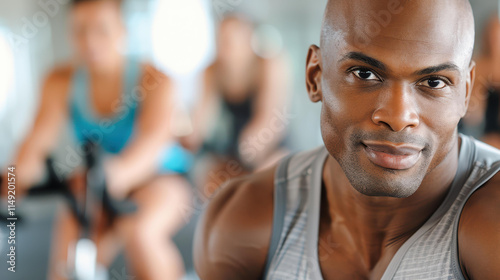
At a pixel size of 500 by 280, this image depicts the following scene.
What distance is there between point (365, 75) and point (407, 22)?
61 millimetres

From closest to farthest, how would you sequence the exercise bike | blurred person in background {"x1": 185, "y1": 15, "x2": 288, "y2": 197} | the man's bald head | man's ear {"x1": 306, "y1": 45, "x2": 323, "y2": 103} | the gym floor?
the man's bald head
man's ear {"x1": 306, "y1": 45, "x2": 323, "y2": 103}
the exercise bike
the gym floor
blurred person in background {"x1": 185, "y1": 15, "x2": 288, "y2": 197}

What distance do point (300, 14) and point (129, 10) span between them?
0.70 m

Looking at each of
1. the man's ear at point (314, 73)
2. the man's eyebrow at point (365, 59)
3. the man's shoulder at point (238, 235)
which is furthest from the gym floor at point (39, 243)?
the man's eyebrow at point (365, 59)

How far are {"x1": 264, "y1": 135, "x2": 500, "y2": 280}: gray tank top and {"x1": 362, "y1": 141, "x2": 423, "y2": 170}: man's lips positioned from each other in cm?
9

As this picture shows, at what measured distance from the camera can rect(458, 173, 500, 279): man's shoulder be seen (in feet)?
1.42

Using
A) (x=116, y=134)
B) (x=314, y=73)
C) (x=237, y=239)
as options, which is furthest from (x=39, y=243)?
(x=314, y=73)

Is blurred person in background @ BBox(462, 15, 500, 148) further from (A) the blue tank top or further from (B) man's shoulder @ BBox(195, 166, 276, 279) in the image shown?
(B) man's shoulder @ BBox(195, 166, 276, 279)

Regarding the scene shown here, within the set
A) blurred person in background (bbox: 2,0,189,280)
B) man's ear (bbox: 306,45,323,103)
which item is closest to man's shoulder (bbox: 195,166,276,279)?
man's ear (bbox: 306,45,323,103)

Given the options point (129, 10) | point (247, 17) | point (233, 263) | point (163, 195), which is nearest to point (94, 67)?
point (129, 10)

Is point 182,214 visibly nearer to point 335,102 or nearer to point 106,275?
point 106,275

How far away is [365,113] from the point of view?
449 mm

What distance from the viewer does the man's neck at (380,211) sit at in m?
0.51

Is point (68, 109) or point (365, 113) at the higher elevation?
point (365, 113)

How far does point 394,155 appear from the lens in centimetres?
44
